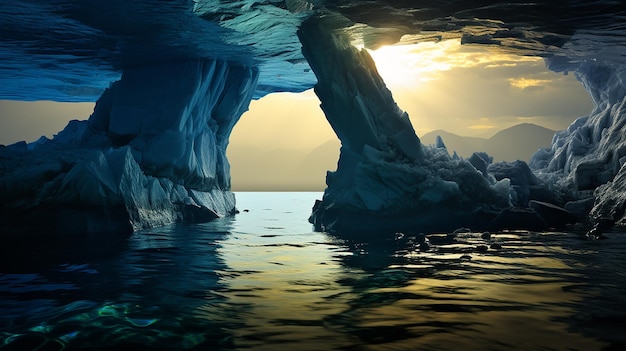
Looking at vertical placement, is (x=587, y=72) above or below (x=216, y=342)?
above

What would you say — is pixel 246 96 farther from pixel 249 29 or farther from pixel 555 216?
pixel 555 216

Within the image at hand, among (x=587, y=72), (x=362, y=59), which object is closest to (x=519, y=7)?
(x=362, y=59)

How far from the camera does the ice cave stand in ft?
55.3

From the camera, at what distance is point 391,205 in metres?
18.1

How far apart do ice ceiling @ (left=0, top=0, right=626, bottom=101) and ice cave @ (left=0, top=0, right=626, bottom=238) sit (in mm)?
91

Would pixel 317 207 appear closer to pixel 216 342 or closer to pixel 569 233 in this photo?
pixel 569 233

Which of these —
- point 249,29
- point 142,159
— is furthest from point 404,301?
point 142,159

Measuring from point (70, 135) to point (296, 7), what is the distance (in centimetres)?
1466

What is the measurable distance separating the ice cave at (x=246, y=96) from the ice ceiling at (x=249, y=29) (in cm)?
9

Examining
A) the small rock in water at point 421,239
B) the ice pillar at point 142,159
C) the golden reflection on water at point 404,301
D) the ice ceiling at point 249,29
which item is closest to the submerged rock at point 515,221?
the small rock in water at point 421,239

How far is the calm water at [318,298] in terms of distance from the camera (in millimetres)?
5535

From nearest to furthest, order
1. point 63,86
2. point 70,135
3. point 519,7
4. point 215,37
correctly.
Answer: point 519,7
point 215,37
point 70,135
point 63,86

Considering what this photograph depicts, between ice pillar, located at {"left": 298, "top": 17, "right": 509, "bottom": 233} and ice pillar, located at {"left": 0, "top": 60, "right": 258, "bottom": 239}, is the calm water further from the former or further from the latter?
ice pillar, located at {"left": 298, "top": 17, "right": 509, "bottom": 233}

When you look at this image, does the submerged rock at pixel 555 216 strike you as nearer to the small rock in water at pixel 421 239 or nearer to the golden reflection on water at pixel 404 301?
the small rock in water at pixel 421 239
